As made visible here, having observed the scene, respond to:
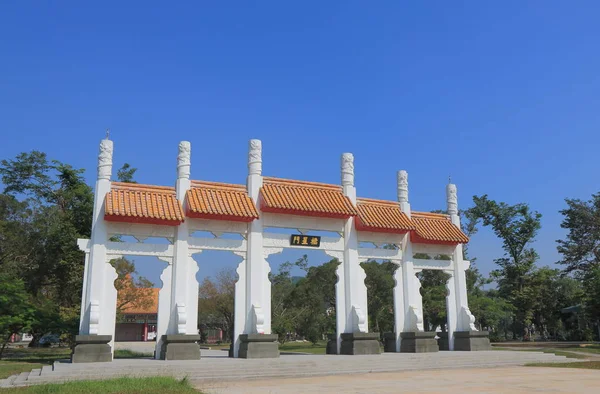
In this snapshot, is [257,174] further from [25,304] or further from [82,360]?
[25,304]

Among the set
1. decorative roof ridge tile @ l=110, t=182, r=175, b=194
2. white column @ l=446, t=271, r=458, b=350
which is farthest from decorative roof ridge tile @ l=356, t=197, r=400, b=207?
decorative roof ridge tile @ l=110, t=182, r=175, b=194

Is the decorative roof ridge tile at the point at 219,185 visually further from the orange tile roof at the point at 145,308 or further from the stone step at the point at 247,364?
the orange tile roof at the point at 145,308

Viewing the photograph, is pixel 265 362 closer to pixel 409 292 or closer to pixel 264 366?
pixel 264 366

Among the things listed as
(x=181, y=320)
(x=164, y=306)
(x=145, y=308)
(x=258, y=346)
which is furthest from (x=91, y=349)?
(x=145, y=308)

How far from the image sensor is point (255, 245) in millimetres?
13008

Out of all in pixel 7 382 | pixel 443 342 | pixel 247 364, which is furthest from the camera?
pixel 443 342

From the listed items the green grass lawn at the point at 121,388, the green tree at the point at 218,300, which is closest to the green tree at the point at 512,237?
the green tree at the point at 218,300

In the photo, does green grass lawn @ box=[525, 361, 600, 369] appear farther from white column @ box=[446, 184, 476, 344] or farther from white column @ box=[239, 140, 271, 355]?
Answer: white column @ box=[239, 140, 271, 355]

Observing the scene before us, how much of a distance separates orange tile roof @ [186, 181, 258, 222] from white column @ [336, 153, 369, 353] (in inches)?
116

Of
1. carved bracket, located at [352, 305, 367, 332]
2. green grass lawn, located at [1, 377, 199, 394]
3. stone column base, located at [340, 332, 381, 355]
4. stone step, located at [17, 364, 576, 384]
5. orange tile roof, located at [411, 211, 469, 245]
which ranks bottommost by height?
stone step, located at [17, 364, 576, 384]

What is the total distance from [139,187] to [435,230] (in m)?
8.74

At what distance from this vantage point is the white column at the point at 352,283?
1352cm

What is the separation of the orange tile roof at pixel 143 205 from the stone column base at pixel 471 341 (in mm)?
8842

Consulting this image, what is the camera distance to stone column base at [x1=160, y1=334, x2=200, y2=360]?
1123 centimetres
